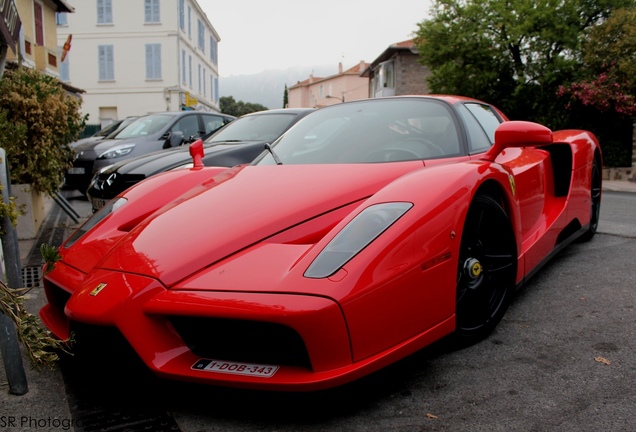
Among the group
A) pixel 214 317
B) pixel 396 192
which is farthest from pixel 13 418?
pixel 396 192

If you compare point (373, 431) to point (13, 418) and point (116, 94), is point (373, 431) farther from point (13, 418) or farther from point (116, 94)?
point (116, 94)

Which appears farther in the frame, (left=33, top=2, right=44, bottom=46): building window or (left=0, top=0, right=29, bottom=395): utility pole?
(left=33, top=2, right=44, bottom=46): building window

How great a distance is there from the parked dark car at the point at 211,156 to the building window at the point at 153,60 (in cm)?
3031

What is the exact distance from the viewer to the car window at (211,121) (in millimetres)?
8992

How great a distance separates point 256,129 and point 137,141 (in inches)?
119

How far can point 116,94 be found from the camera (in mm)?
34188

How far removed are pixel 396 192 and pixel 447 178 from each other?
0.23 meters

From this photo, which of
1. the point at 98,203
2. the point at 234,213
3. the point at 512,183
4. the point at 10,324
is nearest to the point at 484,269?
the point at 512,183

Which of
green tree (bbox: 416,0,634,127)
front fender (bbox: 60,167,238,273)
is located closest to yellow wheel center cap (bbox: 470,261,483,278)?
front fender (bbox: 60,167,238,273)

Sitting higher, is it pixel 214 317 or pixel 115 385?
pixel 214 317

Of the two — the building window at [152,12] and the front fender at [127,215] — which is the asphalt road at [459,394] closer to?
the front fender at [127,215]

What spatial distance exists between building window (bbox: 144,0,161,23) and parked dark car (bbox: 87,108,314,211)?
30814 millimetres

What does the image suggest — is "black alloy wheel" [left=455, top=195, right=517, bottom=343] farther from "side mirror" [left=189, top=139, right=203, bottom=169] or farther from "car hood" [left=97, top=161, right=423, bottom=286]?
"side mirror" [left=189, top=139, right=203, bottom=169]

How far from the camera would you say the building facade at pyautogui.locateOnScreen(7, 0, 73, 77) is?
18.4 metres
